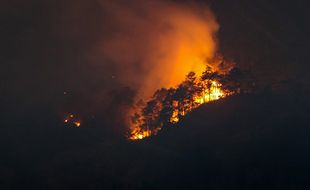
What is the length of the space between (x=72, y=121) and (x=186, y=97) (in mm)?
41705

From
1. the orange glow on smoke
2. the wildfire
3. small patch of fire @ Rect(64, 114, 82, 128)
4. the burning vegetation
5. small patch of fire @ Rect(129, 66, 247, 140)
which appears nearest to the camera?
the burning vegetation

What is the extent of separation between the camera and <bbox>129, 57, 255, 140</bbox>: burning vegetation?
130750 mm

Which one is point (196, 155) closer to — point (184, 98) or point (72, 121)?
point (184, 98)

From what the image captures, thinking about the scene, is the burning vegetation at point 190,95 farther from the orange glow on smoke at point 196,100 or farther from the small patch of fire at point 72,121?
the small patch of fire at point 72,121

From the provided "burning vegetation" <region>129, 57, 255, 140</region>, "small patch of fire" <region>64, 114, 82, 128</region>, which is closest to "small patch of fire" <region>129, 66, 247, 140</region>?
"burning vegetation" <region>129, 57, 255, 140</region>

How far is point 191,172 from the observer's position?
→ 9856 cm

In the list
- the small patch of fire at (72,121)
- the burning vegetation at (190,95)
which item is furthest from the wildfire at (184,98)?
the small patch of fire at (72,121)

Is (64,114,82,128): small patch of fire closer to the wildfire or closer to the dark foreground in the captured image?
the dark foreground

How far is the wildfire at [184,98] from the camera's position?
5177 inches
